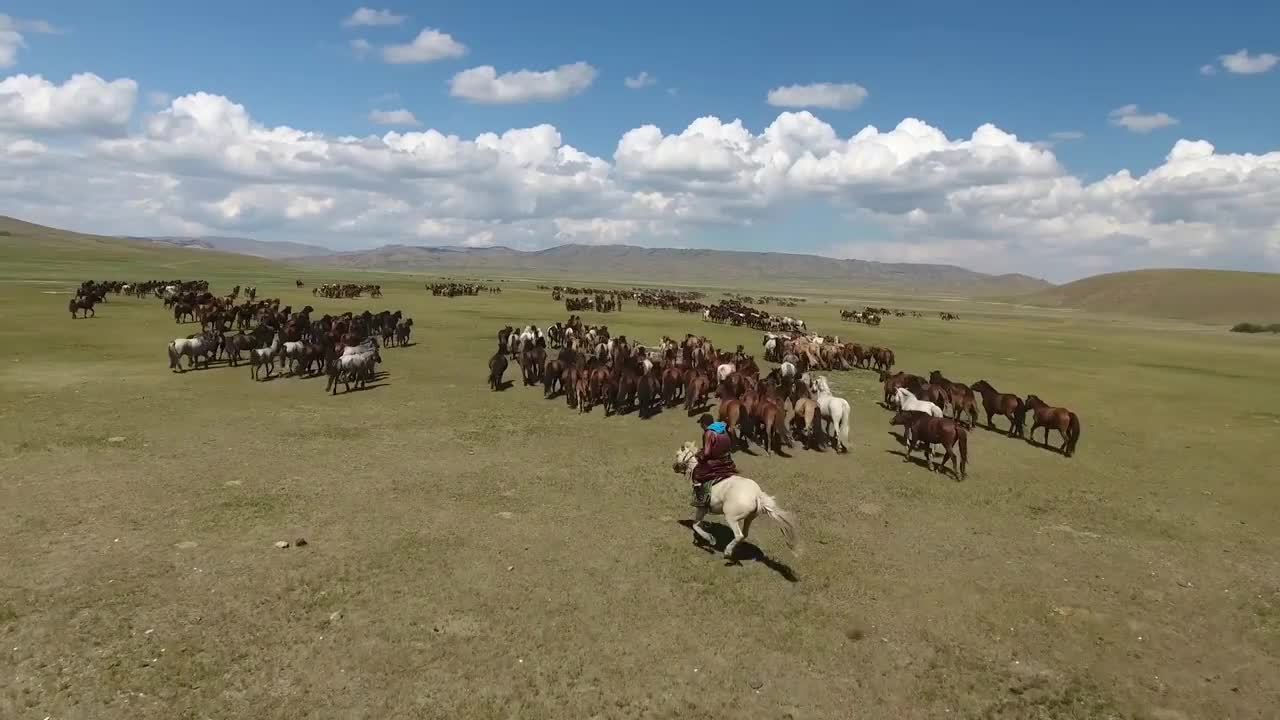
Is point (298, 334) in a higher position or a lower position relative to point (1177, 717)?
higher

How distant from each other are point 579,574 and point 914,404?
10.8 meters

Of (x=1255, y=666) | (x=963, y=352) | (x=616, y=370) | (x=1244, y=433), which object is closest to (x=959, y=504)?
(x=1255, y=666)

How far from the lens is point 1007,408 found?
634 inches

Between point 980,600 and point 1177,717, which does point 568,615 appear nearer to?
point 980,600

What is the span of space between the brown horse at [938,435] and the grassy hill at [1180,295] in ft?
266

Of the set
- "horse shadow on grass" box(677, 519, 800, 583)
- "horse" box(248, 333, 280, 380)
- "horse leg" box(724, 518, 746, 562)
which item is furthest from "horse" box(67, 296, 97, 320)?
"horse leg" box(724, 518, 746, 562)

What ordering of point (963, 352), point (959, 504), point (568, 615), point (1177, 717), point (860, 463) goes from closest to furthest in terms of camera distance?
point (1177, 717), point (568, 615), point (959, 504), point (860, 463), point (963, 352)

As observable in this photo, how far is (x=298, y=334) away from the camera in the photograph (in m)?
23.4

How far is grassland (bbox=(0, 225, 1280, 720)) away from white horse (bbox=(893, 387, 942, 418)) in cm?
121

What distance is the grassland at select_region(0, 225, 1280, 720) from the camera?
6.14 metres

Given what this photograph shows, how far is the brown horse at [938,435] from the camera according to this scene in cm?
1267

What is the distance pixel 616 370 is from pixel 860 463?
7.17 m

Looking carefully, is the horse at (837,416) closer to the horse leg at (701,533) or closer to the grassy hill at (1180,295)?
the horse leg at (701,533)

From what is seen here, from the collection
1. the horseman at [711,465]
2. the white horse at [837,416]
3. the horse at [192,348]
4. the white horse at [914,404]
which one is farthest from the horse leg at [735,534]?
the horse at [192,348]
